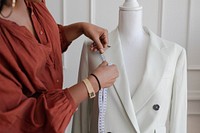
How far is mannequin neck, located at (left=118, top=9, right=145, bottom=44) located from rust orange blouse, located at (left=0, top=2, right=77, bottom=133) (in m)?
0.25

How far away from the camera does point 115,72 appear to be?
3.29 ft

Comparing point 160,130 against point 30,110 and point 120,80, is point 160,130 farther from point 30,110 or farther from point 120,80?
point 30,110

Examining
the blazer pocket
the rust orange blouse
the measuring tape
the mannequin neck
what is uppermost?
the mannequin neck

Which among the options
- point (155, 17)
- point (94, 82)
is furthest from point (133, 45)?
point (155, 17)

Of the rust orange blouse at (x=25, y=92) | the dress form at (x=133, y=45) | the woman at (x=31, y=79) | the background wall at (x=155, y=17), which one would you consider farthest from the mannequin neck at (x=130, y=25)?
the background wall at (x=155, y=17)

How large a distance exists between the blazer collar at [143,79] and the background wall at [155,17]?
0.54m

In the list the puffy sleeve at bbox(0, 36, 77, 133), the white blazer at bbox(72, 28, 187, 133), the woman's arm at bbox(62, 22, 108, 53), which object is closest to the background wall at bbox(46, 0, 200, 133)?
the woman's arm at bbox(62, 22, 108, 53)

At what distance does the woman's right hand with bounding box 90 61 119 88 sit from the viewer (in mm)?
960

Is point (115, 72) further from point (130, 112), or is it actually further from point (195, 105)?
point (195, 105)

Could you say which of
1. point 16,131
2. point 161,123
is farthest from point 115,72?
point 16,131

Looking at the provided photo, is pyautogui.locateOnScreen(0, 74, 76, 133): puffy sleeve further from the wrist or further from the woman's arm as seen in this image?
the woman's arm

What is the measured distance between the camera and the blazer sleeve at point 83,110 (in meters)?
1.08

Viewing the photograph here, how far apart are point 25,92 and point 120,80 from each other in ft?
0.90

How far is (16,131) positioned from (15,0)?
321mm
